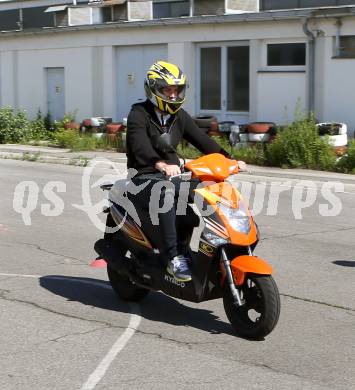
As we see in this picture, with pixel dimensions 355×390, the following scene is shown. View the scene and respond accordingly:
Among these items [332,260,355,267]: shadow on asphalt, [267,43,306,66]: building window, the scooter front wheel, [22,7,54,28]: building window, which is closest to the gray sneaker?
the scooter front wheel

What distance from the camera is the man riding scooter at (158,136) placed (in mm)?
5863

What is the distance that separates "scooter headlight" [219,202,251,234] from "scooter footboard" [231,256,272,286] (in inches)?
7.7

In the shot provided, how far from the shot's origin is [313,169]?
53.8ft

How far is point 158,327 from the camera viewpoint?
19.7ft

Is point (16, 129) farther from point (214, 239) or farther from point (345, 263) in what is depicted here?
point (214, 239)

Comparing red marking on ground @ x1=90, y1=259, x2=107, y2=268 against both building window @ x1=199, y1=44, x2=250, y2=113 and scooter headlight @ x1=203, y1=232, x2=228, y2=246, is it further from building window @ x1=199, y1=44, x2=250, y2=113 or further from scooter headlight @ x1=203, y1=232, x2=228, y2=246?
building window @ x1=199, y1=44, x2=250, y2=113

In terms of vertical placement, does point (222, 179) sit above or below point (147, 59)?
below

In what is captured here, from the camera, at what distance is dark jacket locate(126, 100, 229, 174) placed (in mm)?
6066

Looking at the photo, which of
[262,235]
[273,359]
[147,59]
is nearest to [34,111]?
[147,59]

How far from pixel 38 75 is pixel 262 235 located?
17.9 metres

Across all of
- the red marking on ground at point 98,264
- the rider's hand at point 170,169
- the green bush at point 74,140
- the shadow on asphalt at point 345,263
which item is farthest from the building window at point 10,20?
the rider's hand at point 170,169

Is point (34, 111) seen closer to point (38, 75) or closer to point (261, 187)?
point (38, 75)

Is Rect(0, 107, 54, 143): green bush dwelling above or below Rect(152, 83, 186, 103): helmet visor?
below

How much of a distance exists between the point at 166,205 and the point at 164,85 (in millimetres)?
922
